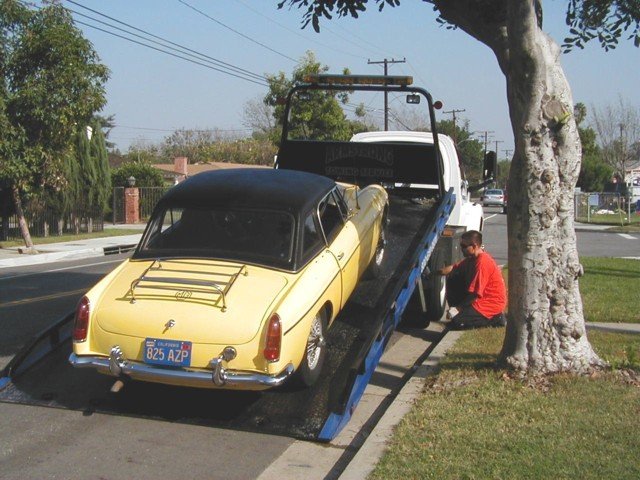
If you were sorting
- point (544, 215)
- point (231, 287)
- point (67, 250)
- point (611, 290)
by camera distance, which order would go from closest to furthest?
point (231, 287), point (544, 215), point (611, 290), point (67, 250)

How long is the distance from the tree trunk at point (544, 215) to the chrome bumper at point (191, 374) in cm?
223

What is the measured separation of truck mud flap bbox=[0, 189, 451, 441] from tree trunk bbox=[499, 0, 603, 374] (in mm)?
1216

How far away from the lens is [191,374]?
598 centimetres

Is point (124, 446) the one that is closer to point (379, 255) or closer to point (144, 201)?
point (379, 255)

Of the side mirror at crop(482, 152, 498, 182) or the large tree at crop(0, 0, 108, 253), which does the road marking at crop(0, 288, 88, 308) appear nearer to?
the side mirror at crop(482, 152, 498, 182)

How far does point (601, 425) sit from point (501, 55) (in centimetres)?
350

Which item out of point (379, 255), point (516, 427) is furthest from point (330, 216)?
point (516, 427)

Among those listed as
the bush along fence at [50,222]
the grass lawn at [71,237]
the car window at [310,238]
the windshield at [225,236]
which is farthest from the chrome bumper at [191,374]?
the bush along fence at [50,222]

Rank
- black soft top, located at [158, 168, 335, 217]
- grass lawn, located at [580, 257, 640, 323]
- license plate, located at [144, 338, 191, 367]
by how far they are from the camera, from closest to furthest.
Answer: license plate, located at [144, 338, 191, 367], black soft top, located at [158, 168, 335, 217], grass lawn, located at [580, 257, 640, 323]

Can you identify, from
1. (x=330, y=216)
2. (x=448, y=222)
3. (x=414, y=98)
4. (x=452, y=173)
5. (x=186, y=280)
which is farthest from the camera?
(x=452, y=173)

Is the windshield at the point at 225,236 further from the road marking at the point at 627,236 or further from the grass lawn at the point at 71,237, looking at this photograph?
the road marking at the point at 627,236

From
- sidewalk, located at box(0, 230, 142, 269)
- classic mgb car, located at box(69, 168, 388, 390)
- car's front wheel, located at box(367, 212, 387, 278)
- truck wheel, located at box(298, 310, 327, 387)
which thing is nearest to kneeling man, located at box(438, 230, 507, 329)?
car's front wheel, located at box(367, 212, 387, 278)

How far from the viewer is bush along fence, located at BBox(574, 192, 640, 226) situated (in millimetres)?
43594

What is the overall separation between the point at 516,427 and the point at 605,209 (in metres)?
52.4
